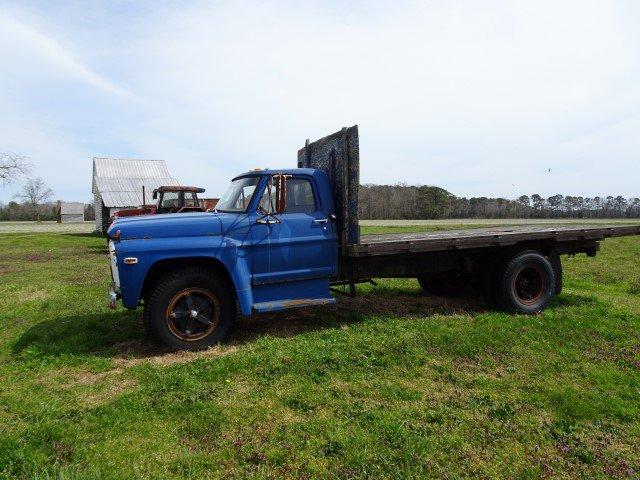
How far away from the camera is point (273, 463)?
3.11m

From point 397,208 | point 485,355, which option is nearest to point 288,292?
point 485,355

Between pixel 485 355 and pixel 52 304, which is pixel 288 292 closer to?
pixel 485 355

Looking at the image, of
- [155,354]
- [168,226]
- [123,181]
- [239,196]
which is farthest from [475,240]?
[123,181]

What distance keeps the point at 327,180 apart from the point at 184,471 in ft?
13.3

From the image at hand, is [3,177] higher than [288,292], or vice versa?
[3,177]

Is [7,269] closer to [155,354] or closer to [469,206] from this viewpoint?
[155,354]

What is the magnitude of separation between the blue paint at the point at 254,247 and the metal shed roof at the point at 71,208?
6489 cm

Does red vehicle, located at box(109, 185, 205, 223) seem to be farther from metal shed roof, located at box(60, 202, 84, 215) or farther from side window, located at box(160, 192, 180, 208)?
metal shed roof, located at box(60, 202, 84, 215)

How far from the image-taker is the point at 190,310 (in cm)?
532

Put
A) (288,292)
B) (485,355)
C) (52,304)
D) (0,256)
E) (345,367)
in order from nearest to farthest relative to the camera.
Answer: (345,367) < (485,355) < (288,292) < (52,304) < (0,256)

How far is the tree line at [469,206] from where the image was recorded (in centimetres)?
4719

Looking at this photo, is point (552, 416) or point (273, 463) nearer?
point (273, 463)

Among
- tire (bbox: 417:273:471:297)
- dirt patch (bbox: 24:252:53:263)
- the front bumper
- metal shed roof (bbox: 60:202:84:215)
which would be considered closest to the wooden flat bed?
tire (bbox: 417:273:471:297)

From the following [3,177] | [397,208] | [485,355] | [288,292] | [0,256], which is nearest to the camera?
[485,355]
